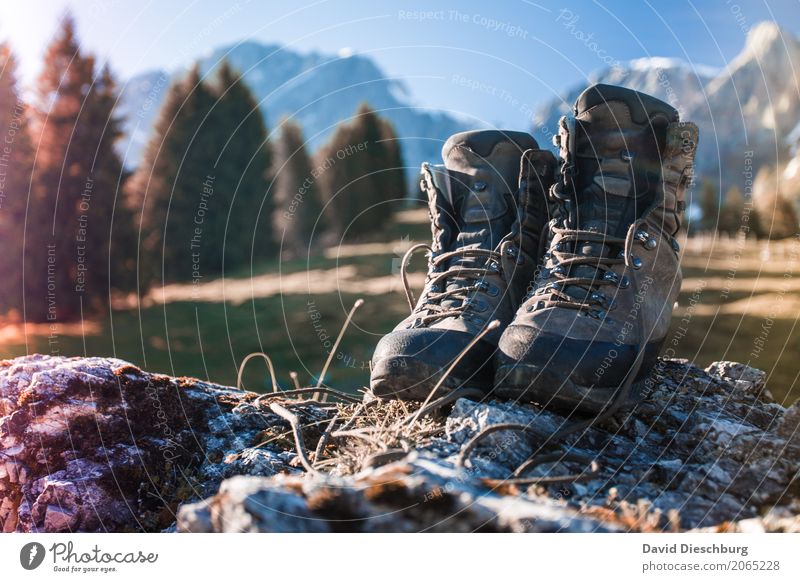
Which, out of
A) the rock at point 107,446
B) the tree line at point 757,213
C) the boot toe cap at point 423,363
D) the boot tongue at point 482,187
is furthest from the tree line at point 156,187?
the tree line at point 757,213

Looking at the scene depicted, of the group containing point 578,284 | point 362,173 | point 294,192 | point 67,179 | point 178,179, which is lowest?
point 578,284

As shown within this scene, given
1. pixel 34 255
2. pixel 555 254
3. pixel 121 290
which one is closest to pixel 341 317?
pixel 121 290

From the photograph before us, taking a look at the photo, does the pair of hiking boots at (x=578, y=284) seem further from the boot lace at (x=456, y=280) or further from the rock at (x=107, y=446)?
the rock at (x=107, y=446)

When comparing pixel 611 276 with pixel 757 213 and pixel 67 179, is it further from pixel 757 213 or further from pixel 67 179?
pixel 757 213

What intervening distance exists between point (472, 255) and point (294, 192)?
19.4 m

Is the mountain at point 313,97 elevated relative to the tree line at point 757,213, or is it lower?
elevated

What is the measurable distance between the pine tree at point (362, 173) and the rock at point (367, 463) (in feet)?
57.7

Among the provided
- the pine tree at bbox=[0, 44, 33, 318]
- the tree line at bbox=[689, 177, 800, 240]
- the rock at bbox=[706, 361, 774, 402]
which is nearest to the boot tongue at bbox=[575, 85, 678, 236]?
the rock at bbox=[706, 361, 774, 402]

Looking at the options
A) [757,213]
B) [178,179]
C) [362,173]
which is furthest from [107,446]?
[757,213]

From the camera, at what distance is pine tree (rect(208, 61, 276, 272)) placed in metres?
17.8

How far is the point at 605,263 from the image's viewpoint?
7.12ft

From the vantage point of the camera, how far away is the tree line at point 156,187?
34.7 ft

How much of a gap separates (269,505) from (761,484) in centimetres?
118

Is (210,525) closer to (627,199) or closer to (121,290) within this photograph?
(627,199)
